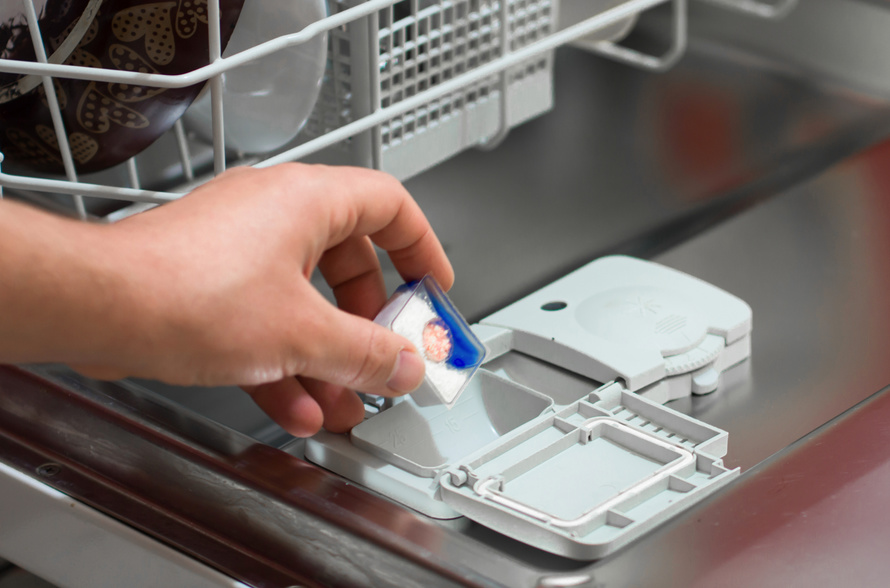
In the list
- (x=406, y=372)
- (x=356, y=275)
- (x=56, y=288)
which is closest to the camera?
(x=56, y=288)

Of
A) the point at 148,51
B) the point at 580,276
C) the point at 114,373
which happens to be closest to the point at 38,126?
the point at 148,51

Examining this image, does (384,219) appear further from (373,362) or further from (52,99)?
(52,99)

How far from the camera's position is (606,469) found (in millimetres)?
557

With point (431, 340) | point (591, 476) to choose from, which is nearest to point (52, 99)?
point (431, 340)

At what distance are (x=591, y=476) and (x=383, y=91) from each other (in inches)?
12.0

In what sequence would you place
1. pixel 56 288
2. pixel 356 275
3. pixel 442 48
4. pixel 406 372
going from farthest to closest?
pixel 442 48 < pixel 356 275 < pixel 406 372 < pixel 56 288

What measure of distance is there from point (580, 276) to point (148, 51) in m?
0.33

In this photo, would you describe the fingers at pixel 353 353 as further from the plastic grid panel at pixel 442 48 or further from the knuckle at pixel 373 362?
the plastic grid panel at pixel 442 48

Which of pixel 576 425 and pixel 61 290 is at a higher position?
pixel 61 290

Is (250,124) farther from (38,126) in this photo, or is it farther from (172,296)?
(172,296)

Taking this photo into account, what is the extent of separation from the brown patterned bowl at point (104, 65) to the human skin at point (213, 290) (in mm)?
102

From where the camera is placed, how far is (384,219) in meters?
0.55

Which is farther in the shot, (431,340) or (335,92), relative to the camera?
(335,92)

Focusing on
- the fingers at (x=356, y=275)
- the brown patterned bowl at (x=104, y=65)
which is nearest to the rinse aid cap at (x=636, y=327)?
the fingers at (x=356, y=275)
